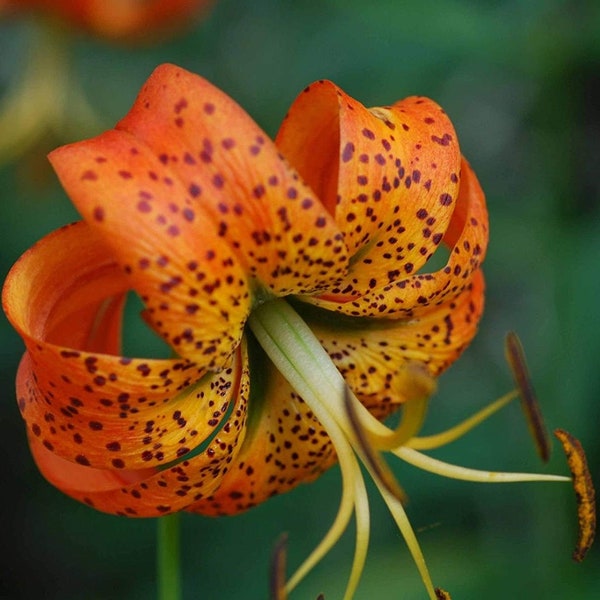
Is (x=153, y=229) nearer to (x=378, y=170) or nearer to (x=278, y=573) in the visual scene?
(x=378, y=170)

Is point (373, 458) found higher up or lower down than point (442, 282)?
lower down

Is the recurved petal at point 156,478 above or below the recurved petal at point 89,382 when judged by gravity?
below

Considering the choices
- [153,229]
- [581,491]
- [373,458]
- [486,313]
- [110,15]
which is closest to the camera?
[153,229]

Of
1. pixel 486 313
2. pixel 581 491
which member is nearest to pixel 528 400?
pixel 581 491

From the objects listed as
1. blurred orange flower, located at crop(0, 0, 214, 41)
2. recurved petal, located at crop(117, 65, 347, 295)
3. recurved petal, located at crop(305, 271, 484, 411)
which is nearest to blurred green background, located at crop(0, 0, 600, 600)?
blurred orange flower, located at crop(0, 0, 214, 41)

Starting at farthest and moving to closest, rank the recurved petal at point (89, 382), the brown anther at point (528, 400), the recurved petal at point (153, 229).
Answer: the brown anther at point (528, 400) < the recurved petal at point (89, 382) < the recurved petal at point (153, 229)

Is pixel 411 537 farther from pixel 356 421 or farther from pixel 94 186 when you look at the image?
pixel 94 186

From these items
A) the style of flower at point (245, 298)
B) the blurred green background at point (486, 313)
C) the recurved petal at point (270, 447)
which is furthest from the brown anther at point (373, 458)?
the blurred green background at point (486, 313)

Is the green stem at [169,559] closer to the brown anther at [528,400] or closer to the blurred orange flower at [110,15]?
the brown anther at [528,400]
